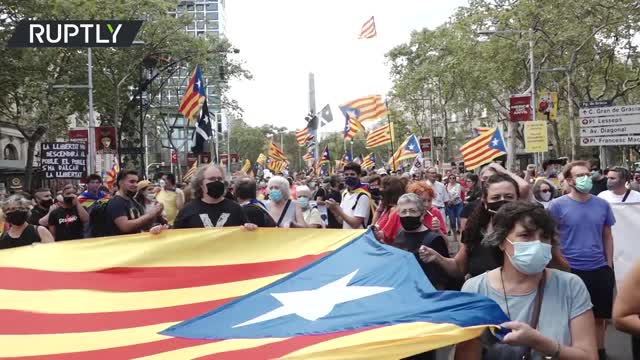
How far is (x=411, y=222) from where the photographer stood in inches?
227

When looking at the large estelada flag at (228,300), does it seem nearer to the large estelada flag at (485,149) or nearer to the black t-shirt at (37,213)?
the black t-shirt at (37,213)

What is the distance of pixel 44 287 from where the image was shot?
17.5ft

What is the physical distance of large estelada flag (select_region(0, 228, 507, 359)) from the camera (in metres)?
3.57

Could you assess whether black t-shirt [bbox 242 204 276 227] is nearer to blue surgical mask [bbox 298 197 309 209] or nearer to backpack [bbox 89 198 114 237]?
backpack [bbox 89 198 114 237]

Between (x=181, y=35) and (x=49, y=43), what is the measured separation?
82.8 ft

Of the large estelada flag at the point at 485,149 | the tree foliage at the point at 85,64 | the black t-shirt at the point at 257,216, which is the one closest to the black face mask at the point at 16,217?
the black t-shirt at the point at 257,216

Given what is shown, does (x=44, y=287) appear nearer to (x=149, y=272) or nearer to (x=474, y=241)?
(x=149, y=272)

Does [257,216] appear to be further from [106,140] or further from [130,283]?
[106,140]

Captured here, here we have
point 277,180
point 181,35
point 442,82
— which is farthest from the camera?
point 442,82

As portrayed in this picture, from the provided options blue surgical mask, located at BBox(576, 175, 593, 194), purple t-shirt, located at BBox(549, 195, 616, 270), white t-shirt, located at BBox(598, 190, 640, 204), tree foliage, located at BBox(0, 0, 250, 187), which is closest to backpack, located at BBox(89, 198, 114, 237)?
purple t-shirt, located at BBox(549, 195, 616, 270)

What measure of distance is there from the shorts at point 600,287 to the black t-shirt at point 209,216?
302 cm

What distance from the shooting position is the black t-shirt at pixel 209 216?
21.3 ft

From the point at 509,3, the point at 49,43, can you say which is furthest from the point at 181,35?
the point at 49,43

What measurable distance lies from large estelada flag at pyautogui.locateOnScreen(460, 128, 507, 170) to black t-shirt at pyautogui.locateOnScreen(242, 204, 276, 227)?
11838mm
